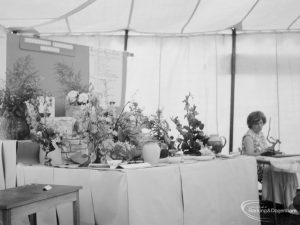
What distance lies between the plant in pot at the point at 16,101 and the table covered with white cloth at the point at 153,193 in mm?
720

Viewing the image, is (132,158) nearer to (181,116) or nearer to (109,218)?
(109,218)

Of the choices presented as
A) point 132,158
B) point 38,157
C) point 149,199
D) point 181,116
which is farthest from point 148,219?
point 181,116

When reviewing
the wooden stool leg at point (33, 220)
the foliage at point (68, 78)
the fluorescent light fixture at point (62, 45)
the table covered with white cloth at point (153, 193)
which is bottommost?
the wooden stool leg at point (33, 220)

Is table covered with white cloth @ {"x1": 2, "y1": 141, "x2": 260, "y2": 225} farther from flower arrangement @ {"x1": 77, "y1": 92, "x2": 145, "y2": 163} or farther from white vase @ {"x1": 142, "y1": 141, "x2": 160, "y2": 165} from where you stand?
flower arrangement @ {"x1": 77, "y1": 92, "x2": 145, "y2": 163}

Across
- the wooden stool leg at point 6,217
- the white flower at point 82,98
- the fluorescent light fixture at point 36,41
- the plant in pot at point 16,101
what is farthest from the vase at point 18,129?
the wooden stool leg at point 6,217

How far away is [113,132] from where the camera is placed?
106 inches

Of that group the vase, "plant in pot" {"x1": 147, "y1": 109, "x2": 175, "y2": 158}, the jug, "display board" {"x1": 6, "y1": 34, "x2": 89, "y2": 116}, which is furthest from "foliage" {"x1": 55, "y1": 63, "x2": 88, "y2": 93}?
the jug

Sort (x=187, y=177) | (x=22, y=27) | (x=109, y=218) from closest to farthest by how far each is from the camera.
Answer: (x=109, y=218) → (x=187, y=177) → (x=22, y=27)

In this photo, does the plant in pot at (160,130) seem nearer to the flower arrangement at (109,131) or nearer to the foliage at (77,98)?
the flower arrangement at (109,131)

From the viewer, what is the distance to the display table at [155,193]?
2.36 m

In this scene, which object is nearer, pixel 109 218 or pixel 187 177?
pixel 109 218

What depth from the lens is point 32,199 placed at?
6.36 ft

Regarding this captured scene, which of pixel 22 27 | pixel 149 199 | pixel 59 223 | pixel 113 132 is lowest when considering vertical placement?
pixel 59 223

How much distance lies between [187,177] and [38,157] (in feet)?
3.45
